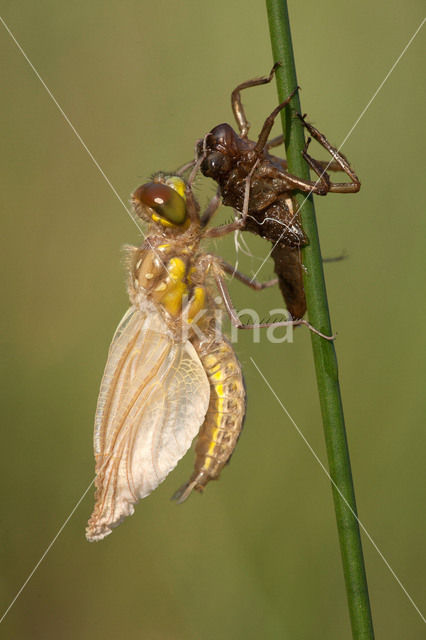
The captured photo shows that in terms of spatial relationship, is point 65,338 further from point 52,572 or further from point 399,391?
point 399,391

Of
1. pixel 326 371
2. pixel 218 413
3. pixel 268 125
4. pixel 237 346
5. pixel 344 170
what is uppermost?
pixel 268 125

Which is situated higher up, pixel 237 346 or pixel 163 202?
pixel 163 202

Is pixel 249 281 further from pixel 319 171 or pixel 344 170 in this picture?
pixel 319 171

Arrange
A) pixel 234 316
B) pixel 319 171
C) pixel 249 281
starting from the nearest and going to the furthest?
pixel 319 171 → pixel 234 316 → pixel 249 281

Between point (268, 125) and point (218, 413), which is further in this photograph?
point (218, 413)

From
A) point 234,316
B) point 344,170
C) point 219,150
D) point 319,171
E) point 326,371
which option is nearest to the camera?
point 326,371

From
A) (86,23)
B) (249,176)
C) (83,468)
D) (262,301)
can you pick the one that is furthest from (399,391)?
(86,23)

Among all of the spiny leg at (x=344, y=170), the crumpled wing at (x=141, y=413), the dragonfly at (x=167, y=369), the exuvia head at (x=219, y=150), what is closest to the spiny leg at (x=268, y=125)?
the exuvia head at (x=219, y=150)

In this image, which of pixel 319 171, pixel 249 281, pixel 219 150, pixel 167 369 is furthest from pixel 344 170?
pixel 167 369
